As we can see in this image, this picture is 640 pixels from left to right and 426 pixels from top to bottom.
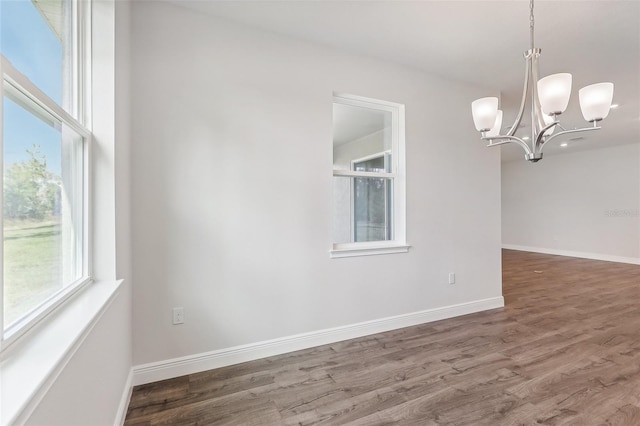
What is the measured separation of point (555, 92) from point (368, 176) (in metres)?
1.57

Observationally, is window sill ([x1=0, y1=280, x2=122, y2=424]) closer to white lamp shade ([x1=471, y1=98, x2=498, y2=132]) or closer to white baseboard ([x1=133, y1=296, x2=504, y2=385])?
white baseboard ([x1=133, y1=296, x2=504, y2=385])

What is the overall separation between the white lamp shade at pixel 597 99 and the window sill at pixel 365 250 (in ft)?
5.65

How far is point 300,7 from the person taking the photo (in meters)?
2.07

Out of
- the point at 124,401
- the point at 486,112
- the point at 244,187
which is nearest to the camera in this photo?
the point at 124,401

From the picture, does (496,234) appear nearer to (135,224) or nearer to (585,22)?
(585,22)

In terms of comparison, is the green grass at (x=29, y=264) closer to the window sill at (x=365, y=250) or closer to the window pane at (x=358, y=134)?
the window sill at (x=365, y=250)

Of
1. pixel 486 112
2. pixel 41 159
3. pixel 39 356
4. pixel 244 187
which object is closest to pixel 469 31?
pixel 486 112

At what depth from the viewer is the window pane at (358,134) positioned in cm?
277

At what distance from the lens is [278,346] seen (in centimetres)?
239

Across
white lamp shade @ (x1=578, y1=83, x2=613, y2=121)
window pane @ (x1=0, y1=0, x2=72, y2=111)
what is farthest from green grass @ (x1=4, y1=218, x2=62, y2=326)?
white lamp shade @ (x1=578, y1=83, x2=613, y2=121)

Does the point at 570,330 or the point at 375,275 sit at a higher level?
the point at 375,275

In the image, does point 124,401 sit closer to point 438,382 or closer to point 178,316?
point 178,316

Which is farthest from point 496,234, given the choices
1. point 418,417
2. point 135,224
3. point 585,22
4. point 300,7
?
point 135,224

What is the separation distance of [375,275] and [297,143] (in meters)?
1.46
